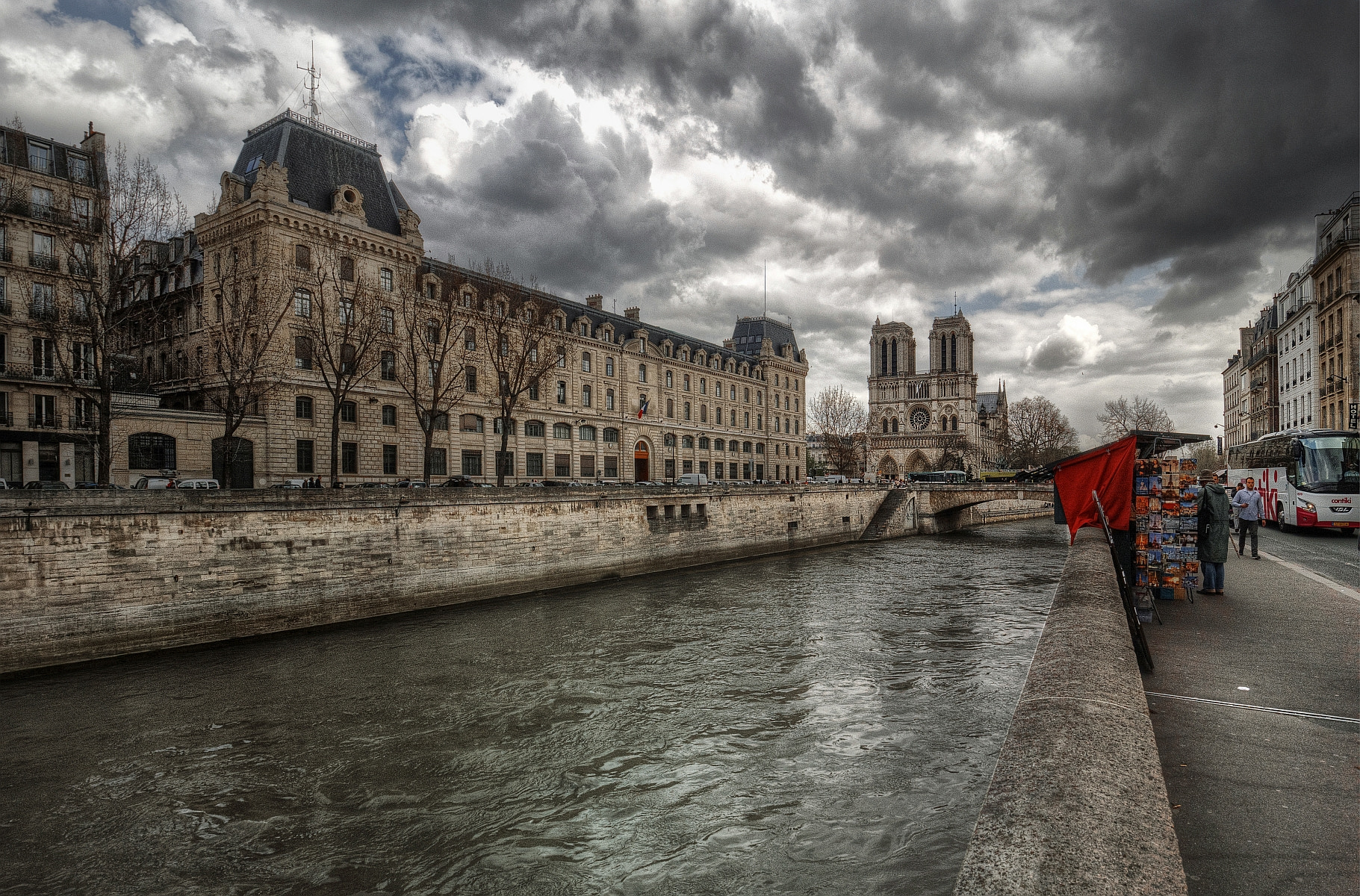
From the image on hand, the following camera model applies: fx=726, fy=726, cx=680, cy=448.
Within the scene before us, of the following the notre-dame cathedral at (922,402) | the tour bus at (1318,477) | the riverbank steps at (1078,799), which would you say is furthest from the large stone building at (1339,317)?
the notre-dame cathedral at (922,402)

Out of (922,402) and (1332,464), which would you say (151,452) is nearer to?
(1332,464)

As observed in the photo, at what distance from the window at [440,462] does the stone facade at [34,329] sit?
47.9 ft

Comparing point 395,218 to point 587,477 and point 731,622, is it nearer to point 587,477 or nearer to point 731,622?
point 587,477

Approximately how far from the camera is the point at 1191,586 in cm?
1027

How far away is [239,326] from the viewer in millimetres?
29469

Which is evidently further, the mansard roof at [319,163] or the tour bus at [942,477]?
the tour bus at [942,477]

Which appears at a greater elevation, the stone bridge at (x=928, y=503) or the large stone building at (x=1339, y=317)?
the large stone building at (x=1339, y=317)

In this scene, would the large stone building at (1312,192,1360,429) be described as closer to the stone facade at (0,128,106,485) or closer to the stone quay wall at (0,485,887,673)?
the stone quay wall at (0,485,887,673)

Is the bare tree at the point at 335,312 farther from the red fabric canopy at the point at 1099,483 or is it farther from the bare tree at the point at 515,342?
the red fabric canopy at the point at 1099,483

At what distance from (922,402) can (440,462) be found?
9703 centimetres

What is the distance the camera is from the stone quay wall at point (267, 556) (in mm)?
15492

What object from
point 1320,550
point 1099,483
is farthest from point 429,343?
point 1320,550

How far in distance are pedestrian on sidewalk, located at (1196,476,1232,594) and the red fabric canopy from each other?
1698 mm

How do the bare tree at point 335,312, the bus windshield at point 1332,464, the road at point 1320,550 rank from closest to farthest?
the road at point 1320,550 → the bus windshield at point 1332,464 → the bare tree at point 335,312
